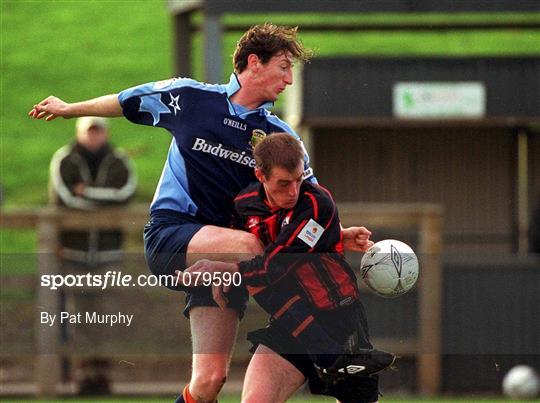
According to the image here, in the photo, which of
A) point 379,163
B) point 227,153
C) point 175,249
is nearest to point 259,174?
point 227,153

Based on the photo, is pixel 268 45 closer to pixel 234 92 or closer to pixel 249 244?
pixel 234 92

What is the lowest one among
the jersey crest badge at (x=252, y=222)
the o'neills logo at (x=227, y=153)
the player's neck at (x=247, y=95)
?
the jersey crest badge at (x=252, y=222)

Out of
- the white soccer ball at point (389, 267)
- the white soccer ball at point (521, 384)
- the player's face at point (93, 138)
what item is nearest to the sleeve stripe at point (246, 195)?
the white soccer ball at point (389, 267)

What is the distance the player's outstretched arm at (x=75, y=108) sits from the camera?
6.88 meters

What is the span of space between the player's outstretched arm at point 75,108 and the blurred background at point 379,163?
409 cm

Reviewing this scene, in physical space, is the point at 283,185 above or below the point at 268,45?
below

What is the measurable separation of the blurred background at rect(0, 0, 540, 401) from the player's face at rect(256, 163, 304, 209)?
476 cm

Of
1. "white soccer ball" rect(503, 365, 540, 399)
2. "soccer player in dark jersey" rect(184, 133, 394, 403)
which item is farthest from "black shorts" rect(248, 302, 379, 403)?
"white soccer ball" rect(503, 365, 540, 399)

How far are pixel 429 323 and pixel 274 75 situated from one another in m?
5.44

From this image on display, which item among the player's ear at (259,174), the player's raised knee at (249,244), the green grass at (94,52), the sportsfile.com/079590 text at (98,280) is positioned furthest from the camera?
the green grass at (94,52)

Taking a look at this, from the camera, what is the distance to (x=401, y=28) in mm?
15633

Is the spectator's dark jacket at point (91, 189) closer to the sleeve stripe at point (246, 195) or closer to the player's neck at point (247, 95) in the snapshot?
the player's neck at point (247, 95)

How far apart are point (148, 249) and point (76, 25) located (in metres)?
18.1

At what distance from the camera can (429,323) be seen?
1189cm
